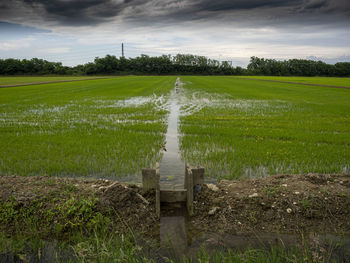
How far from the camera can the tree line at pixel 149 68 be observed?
9719 centimetres

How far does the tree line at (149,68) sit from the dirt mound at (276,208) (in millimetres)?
106851

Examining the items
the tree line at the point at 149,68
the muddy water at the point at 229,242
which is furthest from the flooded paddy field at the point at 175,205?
the tree line at the point at 149,68

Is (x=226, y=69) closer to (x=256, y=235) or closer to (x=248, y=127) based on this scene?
(x=248, y=127)

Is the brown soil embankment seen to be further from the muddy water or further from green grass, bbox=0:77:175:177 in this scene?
green grass, bbox=0:77:175:177

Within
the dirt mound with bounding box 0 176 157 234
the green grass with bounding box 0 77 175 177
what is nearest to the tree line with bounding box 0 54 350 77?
the green grass with bounding box 0 77 175 177

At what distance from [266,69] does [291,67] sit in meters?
10.9

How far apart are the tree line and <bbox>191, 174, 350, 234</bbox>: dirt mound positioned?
106851mm

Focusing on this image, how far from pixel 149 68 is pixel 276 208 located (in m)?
125

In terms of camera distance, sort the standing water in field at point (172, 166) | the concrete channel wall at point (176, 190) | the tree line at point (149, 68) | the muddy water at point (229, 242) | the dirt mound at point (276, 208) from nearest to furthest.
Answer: the muddy water at point (229, 242)
the dirt mound at point (276, 208)
the concrete channel wall at point (176, 190)
the standing water in field at point (172, 166)
the tree line at point (149, 68)

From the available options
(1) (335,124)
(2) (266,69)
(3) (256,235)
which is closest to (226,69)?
(2) (266,69)

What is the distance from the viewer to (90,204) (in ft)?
15.0

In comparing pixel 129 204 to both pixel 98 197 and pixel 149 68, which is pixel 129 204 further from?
pixel 149 68

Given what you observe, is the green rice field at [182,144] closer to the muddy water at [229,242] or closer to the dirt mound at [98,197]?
the dirt mound at [98,197]

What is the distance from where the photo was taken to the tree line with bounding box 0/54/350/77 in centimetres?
9719
